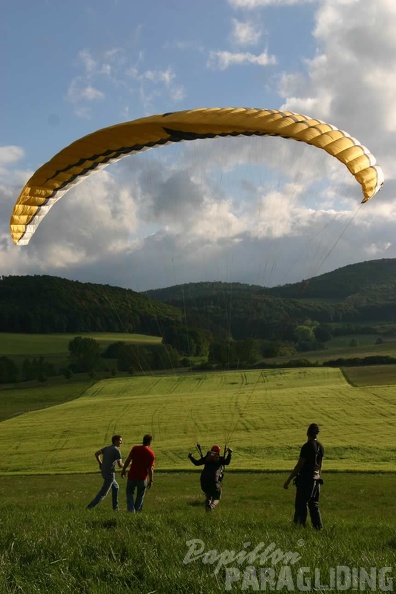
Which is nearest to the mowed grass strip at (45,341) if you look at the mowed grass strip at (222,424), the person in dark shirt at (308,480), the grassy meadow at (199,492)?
the grassy meadow at (199,492)

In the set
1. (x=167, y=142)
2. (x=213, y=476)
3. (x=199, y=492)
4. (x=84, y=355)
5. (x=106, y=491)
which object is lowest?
(x=199, y=492)

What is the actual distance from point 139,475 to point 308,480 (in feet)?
9.74

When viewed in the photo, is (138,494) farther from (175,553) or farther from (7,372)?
(7,372)

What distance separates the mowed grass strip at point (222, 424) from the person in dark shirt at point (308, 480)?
12.4 metres

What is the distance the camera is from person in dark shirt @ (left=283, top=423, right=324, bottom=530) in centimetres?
807

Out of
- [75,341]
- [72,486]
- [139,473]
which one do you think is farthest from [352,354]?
[139,473]

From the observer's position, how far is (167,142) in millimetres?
12930

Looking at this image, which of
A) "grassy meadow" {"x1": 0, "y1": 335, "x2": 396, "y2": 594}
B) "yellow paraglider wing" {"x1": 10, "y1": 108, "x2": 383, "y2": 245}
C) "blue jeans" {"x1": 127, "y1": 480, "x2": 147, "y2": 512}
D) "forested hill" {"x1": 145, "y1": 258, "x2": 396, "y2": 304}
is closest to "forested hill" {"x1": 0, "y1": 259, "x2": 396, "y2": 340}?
"forested hill" {"x1": 145, "y1": 258, "x2": 396, "y2": 304}

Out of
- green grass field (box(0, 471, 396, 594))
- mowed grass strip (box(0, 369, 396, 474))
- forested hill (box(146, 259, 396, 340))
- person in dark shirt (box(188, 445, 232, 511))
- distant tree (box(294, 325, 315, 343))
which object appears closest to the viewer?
green grass field (box(0, 471, 396, 594))

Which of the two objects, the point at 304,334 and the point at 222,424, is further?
the point at 304,334

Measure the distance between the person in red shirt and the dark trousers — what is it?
2.69m

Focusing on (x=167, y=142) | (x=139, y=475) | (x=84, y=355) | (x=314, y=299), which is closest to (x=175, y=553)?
(x=139, y=475)

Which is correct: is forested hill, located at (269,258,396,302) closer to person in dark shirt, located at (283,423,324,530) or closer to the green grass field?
person in dark shirt, located at (283,423,324,530)

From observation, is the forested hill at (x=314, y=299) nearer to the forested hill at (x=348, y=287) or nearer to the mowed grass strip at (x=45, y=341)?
the forested hill at (x=348, y=287)
